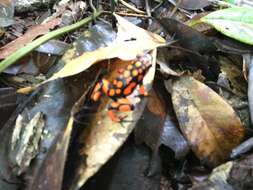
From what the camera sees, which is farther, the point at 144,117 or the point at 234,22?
the point at 234,22

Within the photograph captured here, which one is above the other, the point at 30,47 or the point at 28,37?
the point at 30,47

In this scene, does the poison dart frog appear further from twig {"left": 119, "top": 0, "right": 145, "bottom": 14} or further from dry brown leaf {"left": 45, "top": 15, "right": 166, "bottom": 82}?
twig {"left": 119, "top": 0, "right": 145, "bottom": 14}

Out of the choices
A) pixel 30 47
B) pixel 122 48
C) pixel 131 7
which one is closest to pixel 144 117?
pixel 122 48

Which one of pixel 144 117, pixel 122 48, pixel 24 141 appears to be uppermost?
pixel 122 48

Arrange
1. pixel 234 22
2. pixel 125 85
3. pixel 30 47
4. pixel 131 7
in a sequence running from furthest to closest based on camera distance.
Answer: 1. pixel 131 7
2. pixel 234 22
3. pixel 30 47
4. pixel 125 85

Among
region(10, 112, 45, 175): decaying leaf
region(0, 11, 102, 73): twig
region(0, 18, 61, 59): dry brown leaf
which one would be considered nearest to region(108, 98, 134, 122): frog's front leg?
region(10, 112, 45, 175): decaying leaf

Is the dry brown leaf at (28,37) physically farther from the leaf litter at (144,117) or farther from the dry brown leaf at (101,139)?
the dry brown leaf at (101,139)

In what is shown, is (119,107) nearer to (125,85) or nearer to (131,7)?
(125,85)

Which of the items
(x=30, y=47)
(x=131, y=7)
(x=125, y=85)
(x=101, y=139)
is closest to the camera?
(x=101, y=139)
